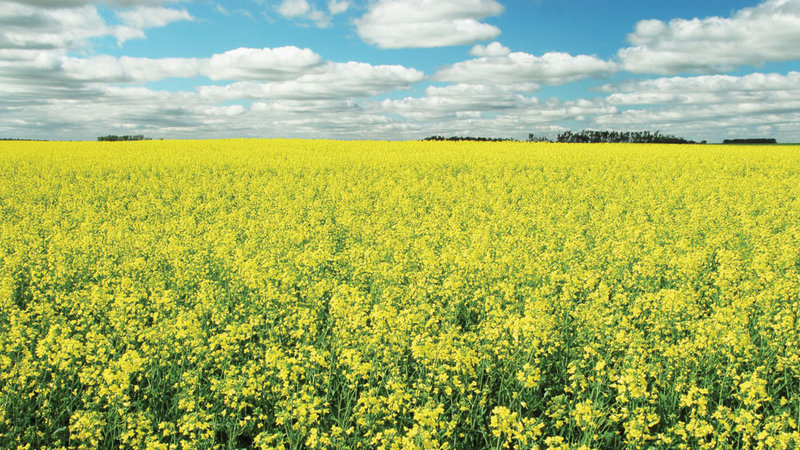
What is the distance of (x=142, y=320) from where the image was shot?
584 centimetres

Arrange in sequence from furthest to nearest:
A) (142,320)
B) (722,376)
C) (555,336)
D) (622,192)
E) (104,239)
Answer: (622,192) → (104,239) → (142,320) → (555,336) → (722,376)

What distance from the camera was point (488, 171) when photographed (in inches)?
902

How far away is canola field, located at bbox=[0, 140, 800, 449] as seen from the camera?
3797mm

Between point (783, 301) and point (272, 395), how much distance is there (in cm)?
622

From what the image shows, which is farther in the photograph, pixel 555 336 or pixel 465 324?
pixel 465 324

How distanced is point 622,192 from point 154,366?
1527cm

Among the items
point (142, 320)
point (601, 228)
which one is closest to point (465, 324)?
point (142, 320)

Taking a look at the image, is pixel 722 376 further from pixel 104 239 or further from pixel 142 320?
pixel 104 239

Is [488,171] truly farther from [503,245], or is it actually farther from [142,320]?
[142,320]

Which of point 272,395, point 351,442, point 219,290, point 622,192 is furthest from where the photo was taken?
point 622,192

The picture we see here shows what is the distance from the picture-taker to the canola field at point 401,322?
380 centimetres

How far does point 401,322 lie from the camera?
4.63 meters

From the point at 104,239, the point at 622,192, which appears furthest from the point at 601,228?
the point at 104,239

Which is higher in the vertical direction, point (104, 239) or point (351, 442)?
point (104, 239)
